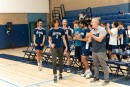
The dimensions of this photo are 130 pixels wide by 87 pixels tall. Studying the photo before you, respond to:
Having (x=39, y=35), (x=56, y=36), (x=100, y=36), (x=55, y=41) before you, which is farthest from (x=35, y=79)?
(x=100, y=36)

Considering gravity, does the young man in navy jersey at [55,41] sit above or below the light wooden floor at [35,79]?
above

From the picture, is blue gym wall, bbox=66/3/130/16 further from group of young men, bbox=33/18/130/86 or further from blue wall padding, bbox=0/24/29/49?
group of young men, bbox=33/18/130/86

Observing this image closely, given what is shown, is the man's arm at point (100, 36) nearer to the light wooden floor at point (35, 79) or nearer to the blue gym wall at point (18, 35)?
the light wooden floor at point (35, 79)

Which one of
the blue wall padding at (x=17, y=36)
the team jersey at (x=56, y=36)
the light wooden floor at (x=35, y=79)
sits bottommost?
the light wooden floor at (x=35, y=79)

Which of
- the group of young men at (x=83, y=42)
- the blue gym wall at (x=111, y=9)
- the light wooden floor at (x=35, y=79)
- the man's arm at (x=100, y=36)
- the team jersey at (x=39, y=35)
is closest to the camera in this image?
the man's arm at (x=100, y=36)

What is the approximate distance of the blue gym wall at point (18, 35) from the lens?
15.7 m

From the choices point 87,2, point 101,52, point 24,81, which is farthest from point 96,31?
point 87,2

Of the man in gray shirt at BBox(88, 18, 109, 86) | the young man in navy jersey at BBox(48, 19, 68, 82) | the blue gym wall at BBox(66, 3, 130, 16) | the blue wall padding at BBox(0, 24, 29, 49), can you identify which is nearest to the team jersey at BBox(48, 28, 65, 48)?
the young man in navy jersey at BBox(48, 19, 68, 82)

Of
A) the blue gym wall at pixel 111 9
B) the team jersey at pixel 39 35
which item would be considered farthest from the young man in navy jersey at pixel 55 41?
the blue gym wall at pixel 111 9

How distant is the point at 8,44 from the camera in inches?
→ 628

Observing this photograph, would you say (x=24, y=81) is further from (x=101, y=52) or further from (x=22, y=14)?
(x=22, y=14)

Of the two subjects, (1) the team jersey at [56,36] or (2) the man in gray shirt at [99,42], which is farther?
(1) the team jersey at [56,36]

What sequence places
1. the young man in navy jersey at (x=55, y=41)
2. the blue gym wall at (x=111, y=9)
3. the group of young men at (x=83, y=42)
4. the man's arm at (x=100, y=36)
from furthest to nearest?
1. the blue gym wall at (x=111, y=9)
2. the young man in navy jersey at (x=55, y=41)
3. the group of young men at (x=83, y=42)
4. the man's arm at (x=100, y=36)

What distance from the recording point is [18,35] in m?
16.5
